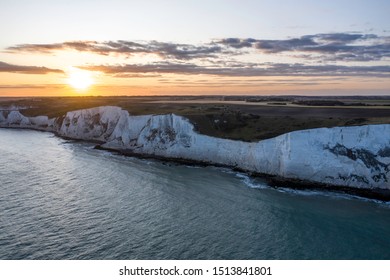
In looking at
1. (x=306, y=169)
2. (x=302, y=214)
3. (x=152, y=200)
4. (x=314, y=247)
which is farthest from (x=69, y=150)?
(x=314, y=247)

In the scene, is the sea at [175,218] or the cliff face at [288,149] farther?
the cliff face at [288,149]

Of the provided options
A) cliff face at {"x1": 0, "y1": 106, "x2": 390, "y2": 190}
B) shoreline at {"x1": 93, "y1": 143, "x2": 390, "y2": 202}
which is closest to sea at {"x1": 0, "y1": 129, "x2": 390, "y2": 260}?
shoreline at {"x1": 93, "y1": 143, "x2": 390, "y2": 202}

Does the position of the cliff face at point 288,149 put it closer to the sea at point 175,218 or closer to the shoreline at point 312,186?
the shoreline at point 312,186

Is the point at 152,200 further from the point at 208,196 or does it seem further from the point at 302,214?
the point at 302,214

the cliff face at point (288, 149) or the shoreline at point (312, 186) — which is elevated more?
the cliff face at point (288, 149)

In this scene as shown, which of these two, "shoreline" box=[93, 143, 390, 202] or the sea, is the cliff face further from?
the sea

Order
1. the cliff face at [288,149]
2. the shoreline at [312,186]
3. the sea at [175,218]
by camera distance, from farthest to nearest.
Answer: the cliff face at [288,149], the shoreline at [312,186], the sea at [175,218]

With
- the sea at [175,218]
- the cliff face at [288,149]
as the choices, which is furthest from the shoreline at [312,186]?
the sea at [175,218]
